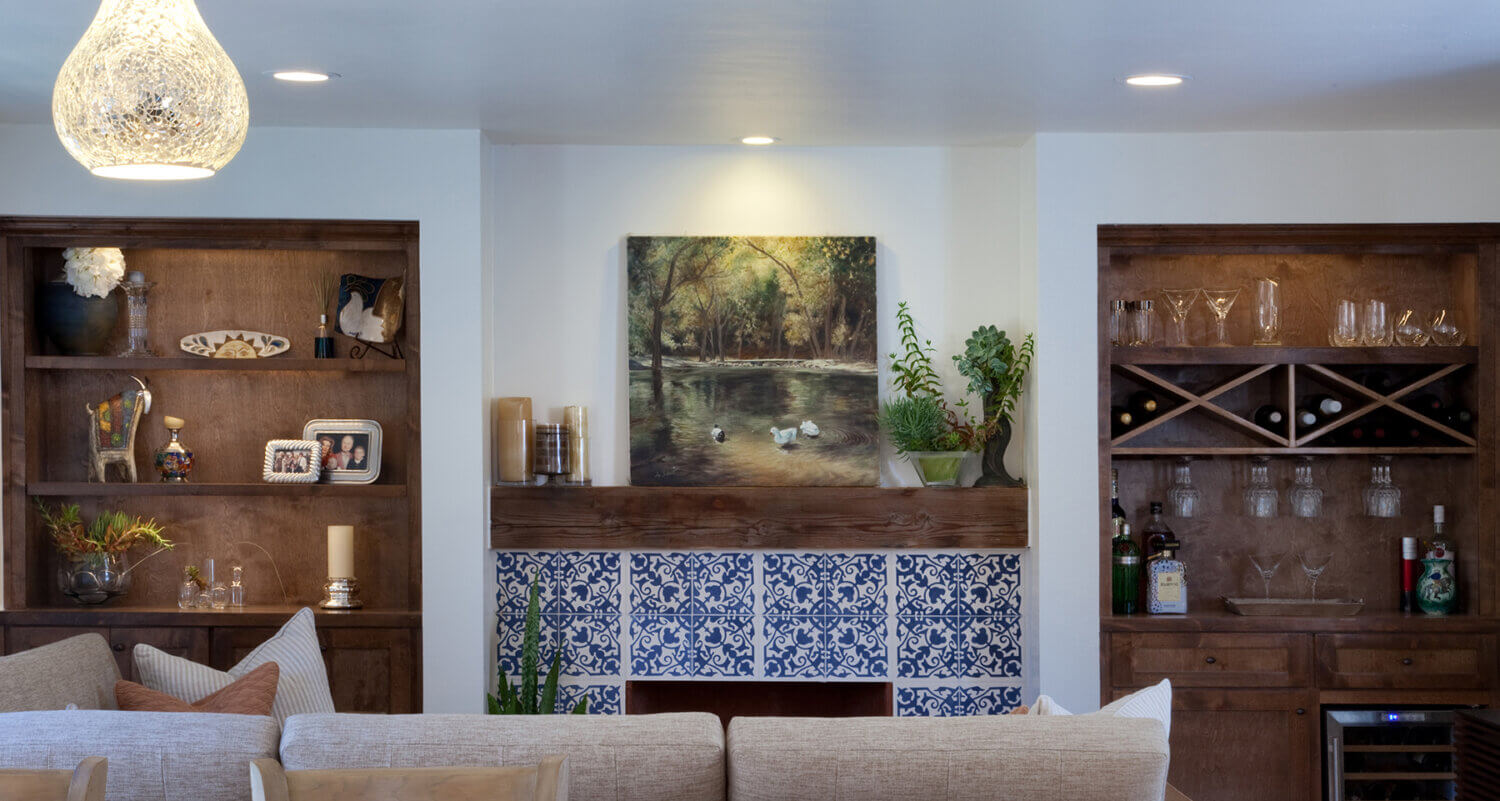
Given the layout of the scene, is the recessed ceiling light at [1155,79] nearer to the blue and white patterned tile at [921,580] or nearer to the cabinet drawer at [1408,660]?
the blue and white patterned tile at [921,580]

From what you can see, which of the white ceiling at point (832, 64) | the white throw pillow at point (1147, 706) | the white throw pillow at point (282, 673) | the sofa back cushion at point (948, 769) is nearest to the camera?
the sofa back cushion at point (948, 769)

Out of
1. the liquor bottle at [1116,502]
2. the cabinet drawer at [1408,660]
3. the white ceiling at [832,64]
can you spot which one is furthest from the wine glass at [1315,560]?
the white ceiling at [832,64]

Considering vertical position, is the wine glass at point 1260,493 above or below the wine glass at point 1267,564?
above

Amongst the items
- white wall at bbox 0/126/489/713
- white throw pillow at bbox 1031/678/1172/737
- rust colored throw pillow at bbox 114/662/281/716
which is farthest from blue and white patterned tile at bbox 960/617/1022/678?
rust colored throw pillow at bbox 114/662/281/716

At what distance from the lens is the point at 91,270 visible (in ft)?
15.0

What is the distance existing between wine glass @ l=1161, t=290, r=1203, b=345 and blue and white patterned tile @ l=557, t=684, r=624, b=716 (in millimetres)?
2389

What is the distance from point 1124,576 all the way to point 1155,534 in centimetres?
24

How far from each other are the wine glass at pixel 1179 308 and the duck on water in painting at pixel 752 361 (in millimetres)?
1095

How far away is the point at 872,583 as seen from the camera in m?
4.61

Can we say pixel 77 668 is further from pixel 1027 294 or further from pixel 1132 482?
pixel 1132 482

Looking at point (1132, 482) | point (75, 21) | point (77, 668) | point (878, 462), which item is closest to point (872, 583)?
point (878, 462)

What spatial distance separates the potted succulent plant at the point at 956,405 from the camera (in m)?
4.56

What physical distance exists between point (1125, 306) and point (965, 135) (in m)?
0.85

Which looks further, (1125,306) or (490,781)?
(1125,306)
